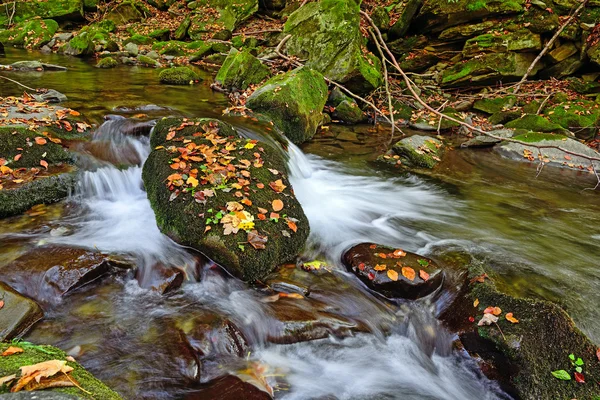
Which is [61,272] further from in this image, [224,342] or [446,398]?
[446,398]

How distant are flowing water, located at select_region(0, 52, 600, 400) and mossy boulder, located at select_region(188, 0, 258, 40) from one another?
1398 centimetres

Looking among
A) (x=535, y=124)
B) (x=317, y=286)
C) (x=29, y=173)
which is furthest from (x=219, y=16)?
(x=317, y=286)

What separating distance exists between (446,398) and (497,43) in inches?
494

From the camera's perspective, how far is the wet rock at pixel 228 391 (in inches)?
105

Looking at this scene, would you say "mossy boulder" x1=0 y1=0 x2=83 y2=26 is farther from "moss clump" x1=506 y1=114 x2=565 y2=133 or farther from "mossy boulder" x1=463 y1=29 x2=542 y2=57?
"moss clump" x1=506 y1=114 x2=565 y2=133

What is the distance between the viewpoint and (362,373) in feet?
11.0

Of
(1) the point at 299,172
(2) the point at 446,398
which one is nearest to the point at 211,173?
(1) the point at 299,172

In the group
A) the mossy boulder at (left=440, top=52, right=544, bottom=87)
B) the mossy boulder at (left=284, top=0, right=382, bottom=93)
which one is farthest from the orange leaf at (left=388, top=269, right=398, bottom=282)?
the mossy boulder at (left=440, top=52, right=544, bottom=87)

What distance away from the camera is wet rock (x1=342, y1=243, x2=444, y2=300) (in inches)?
155

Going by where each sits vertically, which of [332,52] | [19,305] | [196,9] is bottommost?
[19,305]

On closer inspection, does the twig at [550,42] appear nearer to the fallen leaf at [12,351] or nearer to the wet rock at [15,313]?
the wet rock at [15,313]

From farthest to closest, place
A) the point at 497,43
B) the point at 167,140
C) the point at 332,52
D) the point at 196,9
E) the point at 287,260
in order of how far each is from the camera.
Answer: the point at 196,9
the point at 497,43
the point at 332,52
the point at 167,140
the point at 287,260

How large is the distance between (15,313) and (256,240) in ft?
7.10

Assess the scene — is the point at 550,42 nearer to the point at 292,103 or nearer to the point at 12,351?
the point at 292,103
